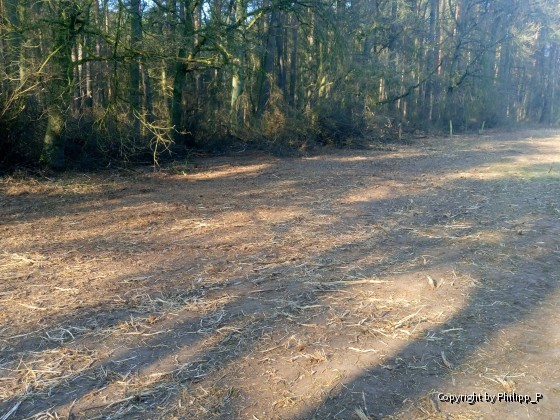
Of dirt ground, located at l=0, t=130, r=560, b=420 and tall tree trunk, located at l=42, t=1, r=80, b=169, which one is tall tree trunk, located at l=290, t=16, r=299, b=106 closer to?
Answer: tall tree trunk, located at l=42, t=1, r=80, b=169

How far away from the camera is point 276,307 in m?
4.76

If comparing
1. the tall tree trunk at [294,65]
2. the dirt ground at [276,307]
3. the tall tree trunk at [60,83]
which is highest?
the tall tree trunk at [294,65]

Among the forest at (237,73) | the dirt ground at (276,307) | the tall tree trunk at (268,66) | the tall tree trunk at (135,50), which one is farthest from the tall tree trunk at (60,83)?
the tall tree trunk at (268,66)

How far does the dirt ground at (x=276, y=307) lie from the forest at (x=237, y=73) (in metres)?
2.49

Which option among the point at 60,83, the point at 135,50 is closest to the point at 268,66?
the point at 135,50

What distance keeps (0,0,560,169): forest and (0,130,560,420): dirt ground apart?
2493mm

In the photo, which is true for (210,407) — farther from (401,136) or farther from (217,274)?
(401,136)

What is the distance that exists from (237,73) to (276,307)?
12698 millimetres

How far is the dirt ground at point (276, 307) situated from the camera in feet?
11.2

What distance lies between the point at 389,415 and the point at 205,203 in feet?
22.0

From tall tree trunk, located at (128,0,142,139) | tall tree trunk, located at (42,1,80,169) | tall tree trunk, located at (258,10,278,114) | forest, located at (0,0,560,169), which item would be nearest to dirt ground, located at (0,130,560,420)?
tall tree trunk, located at (42,1,80,169)

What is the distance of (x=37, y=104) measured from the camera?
11.5 m

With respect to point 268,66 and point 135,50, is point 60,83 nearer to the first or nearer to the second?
point 135,50

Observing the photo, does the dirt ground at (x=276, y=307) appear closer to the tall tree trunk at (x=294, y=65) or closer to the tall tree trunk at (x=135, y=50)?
the tall tree trunk at (x=135, y=50)
